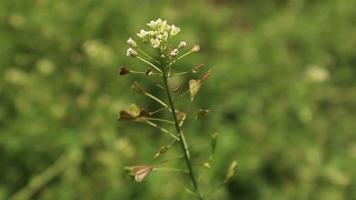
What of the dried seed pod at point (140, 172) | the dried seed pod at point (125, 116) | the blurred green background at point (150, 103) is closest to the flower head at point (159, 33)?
the dried seed pod at point (125, 116)

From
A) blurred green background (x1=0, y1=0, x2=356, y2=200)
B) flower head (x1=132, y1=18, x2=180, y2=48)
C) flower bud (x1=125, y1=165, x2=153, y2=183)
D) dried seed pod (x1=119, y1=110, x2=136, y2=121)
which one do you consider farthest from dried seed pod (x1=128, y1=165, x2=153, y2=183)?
blurred green background (x1=0, y1=0, x2=356, y2=200)

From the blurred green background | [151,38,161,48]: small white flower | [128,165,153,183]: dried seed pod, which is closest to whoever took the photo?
[151,38,161,48]: small white flower

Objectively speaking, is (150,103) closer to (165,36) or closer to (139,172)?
(139,172)

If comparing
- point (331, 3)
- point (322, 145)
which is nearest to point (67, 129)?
point (322, 145)

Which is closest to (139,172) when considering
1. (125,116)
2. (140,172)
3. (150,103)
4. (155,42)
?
(140,172)

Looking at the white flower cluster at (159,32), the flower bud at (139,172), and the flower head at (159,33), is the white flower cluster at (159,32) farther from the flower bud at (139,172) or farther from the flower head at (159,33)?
the flower bud at (139,172)

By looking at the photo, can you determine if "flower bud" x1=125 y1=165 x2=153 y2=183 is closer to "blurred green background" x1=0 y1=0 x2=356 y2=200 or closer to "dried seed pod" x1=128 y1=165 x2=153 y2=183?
"dried seed pod" x1=128 y1=165 x2=153 y2=183

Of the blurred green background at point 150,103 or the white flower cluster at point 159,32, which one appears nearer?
the white flower cluster at point 159,32

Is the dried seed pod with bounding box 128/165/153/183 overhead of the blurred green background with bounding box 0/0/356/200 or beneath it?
beneath
